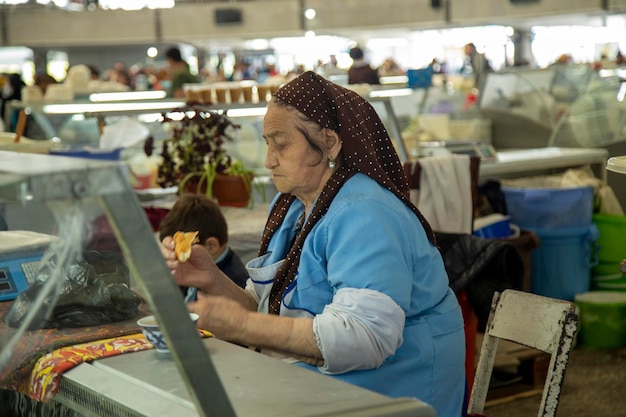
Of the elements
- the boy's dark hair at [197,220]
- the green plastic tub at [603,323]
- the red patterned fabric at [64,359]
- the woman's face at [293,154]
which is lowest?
the green plastic tub at [603,323]

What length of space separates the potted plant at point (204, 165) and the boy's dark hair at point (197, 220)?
3.02ft

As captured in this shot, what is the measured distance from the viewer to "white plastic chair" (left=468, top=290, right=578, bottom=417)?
2.50 m

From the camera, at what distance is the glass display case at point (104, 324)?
1.29 meters

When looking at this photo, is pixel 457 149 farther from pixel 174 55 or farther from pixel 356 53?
pixel 174 55

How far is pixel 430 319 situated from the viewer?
2.22 m

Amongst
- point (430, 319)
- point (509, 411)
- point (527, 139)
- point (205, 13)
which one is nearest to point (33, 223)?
point (430, 319)

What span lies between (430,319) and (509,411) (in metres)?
2.54

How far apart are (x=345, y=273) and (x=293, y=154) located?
0.39 meters

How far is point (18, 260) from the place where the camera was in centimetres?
203

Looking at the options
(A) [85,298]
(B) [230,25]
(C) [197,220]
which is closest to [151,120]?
(C) [197,220]

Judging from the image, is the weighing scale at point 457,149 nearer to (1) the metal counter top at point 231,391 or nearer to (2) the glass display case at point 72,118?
(2) the glass display case at point 72,118

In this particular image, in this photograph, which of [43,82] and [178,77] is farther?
[43,82]

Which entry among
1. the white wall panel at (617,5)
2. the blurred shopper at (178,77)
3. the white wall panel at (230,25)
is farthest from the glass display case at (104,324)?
the white wall panel at (230,25)

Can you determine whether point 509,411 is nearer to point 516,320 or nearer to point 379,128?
point 516,320
